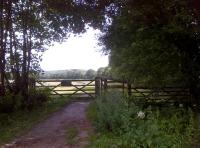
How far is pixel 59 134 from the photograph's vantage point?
11.6m

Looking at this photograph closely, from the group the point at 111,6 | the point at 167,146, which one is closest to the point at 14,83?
the point at 111,6

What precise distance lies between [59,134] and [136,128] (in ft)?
9.69

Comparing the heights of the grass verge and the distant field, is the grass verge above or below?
below

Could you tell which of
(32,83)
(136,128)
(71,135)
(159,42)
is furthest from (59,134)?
(32,83)

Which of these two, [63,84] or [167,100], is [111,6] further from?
[63,84]

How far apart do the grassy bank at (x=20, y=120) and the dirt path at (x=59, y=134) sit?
33 centimetres

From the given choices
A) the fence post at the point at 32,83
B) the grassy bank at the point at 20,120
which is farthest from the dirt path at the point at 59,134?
the fence post at the point at 32,83

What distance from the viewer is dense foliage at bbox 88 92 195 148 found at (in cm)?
877

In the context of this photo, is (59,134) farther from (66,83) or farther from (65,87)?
(65,87)

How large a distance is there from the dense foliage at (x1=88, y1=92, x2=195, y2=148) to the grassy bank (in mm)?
2395

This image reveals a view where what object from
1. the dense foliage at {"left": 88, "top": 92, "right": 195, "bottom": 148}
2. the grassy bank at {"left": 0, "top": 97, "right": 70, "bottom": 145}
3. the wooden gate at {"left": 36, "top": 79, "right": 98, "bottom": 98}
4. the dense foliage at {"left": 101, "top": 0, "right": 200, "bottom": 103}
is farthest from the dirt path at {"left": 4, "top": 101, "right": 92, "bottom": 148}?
the wooden gate at {"left": 36, "top": 79, "right": 98, "bottom": 98}

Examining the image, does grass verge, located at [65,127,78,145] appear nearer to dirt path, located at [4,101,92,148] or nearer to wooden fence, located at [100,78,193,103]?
dirt path, located at [4,101,92,148]

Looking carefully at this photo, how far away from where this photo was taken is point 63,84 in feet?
83.6

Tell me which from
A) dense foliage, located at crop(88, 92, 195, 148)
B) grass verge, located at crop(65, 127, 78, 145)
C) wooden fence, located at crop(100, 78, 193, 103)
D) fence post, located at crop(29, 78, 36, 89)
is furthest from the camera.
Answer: fence post, located at crop(29, 78, 36, 89)
